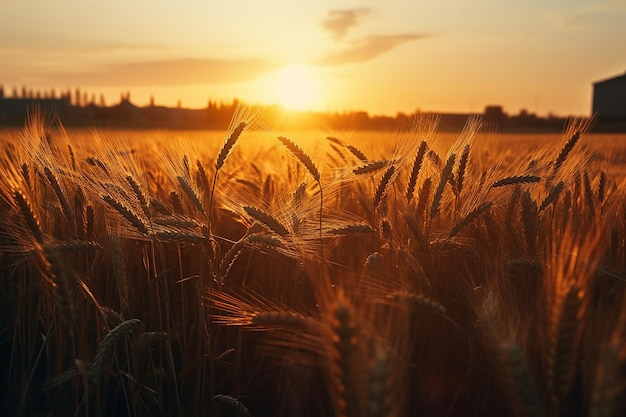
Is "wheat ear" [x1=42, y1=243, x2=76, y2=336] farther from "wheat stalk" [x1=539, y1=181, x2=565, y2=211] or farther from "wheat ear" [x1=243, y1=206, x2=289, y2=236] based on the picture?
"wheat stalk" [x1=539, y1=181, x2=565, y2=211]

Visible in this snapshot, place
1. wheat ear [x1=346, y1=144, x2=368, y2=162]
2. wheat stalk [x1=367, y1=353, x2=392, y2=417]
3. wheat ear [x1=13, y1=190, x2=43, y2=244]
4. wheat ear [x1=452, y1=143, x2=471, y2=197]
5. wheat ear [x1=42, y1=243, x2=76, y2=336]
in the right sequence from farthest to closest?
wheat ear [x1=346, y1=144, x2=368, y2=162], wheat ear [x1=452, y1=143, x2=471, y2=197], wheat ear [x1=13, y1=190, x2=43, y2=244], wheat ear [x1=42, y1=243, x2=76, y2=336], wheat stalk [x1=367, y1=353, x2=392, y2=417]

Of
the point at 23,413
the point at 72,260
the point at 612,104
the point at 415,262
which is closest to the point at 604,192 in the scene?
the point at 415,262

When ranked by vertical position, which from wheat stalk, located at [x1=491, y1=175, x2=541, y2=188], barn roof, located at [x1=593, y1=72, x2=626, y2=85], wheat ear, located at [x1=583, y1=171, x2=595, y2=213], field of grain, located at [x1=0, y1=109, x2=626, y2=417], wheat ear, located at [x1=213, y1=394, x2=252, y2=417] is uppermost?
barn roof, located at [x1=593, y1=72, x2=626, y2=85]

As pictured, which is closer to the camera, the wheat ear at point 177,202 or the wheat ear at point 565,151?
the wheat ear at point 177,202

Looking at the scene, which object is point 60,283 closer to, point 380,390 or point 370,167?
point 380,390

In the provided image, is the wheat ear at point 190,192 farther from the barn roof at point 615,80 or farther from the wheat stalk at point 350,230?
the barn roof at point 615,80

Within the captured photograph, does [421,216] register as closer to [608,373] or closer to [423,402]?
[423,402]

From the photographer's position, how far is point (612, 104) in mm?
56375

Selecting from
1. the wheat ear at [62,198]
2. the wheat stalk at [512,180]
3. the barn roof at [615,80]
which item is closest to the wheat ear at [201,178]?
the wheat ear at [62,198]

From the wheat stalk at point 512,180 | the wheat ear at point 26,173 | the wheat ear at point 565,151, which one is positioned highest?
the wheat ear at point 565,151

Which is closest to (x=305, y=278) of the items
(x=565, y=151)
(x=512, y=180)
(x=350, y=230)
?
(x=350, y=230)

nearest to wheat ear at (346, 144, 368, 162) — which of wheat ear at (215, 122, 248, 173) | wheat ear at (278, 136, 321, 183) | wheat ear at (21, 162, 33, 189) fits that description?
wheat ear at (278, 136, 321, 183)

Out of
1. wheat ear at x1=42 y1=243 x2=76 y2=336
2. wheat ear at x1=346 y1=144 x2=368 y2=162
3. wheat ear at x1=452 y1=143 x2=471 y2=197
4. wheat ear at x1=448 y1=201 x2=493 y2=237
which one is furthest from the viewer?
wheat ear at x1=346 y1=144 x2=368 y2=162

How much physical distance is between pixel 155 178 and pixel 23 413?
1495 millimetres
